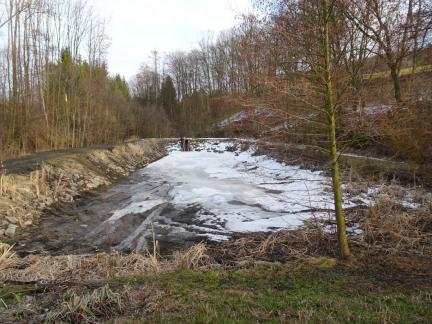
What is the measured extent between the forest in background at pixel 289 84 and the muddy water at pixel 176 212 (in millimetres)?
1392

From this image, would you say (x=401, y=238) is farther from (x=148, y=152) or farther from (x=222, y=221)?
(x=148, y=152)

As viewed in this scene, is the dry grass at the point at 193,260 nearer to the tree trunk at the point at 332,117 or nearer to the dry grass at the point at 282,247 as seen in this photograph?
the dry grass at the point at 282,247

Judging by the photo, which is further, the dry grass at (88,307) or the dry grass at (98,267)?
the dry grass at (98,267)

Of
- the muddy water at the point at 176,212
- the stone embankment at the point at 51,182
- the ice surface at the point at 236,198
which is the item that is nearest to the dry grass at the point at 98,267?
the muddy water at the point at 176,212

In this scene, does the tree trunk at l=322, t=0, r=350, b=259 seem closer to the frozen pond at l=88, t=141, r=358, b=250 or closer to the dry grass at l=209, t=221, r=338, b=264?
the dry grass at l=209, t=221, r=338, b=264

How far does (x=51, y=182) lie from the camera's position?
12938 mm

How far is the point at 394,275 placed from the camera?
4953 mm

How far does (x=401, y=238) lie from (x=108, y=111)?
2814 cm

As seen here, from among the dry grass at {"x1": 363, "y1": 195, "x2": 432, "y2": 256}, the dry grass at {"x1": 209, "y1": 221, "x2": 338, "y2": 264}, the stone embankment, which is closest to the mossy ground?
the dry grass at {"x1": 209, "y1": 221, "x2": 338, "y2": 264}

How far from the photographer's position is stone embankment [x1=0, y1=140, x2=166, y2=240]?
9.80 metres

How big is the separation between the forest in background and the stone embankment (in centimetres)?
432

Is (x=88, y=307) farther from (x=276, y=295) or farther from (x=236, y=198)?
(x=236, y=198)

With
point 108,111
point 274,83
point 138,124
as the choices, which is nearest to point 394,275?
point 274,83

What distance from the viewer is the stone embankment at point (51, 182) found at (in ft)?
32.1
